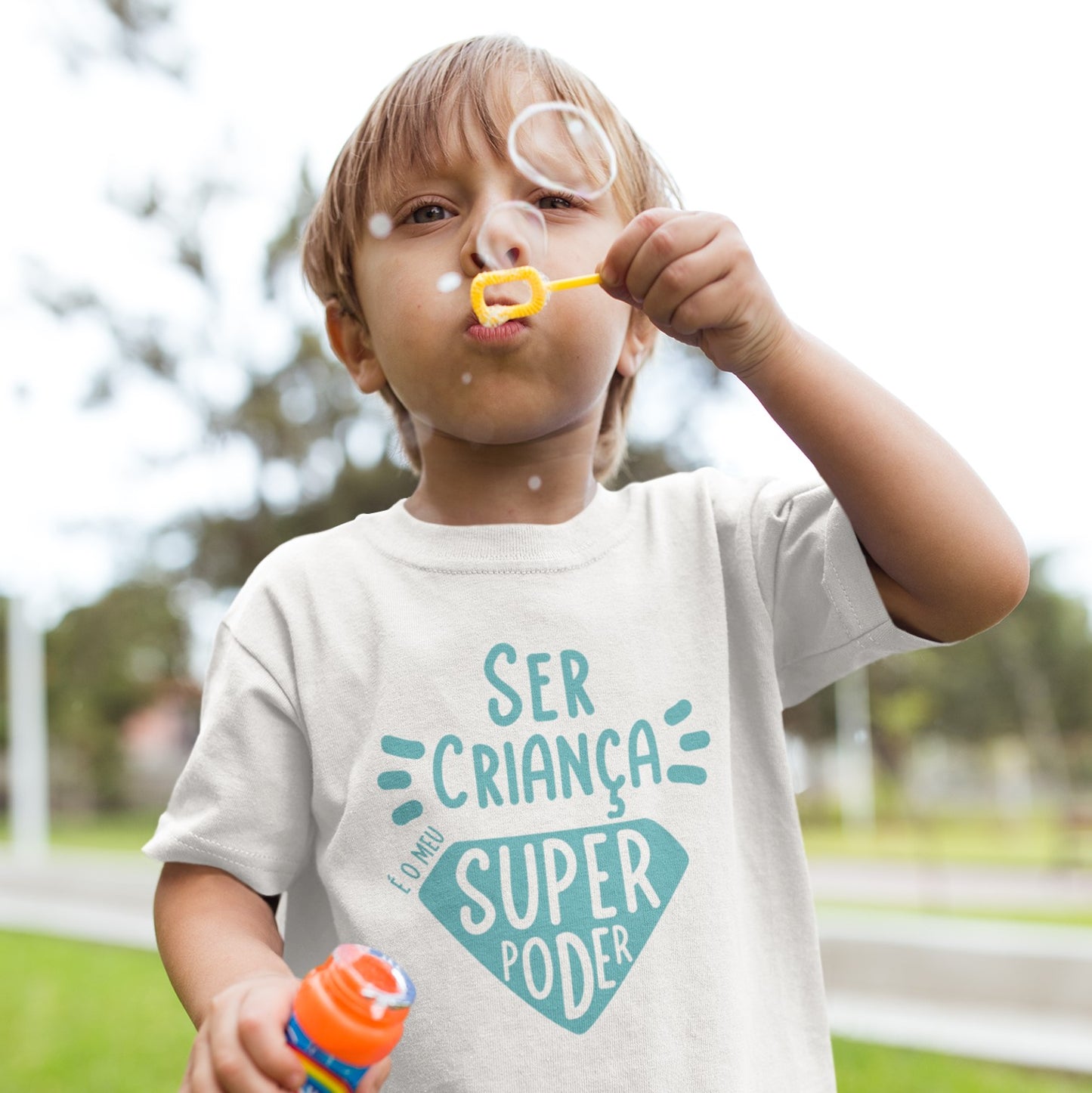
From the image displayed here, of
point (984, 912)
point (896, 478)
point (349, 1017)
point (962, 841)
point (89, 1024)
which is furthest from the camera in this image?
point (962, 841)

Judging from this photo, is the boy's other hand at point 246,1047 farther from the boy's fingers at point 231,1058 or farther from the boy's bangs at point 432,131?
the boy's bangs at point 432,131

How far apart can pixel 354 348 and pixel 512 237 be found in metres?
0.22

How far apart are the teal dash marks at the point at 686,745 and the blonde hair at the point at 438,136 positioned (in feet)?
0.75

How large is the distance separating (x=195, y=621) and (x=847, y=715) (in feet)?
8.99

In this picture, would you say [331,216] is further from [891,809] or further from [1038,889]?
[891,809]

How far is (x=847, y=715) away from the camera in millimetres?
5133

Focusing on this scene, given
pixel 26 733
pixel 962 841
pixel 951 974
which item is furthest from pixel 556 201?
pixel 962 841

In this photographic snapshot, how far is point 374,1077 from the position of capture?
512 mm

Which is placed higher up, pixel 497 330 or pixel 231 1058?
pixel 497 330

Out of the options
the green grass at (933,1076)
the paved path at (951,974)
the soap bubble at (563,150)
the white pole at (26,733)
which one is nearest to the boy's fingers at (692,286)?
the soap bubble at (563,150)

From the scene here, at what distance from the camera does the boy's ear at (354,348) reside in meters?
0.82

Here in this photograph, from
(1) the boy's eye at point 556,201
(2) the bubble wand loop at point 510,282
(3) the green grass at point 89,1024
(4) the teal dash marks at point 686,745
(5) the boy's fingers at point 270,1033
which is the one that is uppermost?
(1) the boy's eye at point 556,201

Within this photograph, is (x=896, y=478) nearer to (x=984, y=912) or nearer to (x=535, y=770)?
(x=535, y=770)

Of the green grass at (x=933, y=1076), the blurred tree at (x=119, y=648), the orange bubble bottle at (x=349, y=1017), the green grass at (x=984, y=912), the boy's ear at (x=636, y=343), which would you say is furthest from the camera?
the blurred tree at (x=119, y=648)
